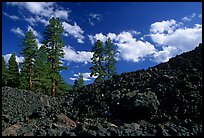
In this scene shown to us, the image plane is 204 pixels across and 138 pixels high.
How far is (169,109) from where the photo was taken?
14.6 meters

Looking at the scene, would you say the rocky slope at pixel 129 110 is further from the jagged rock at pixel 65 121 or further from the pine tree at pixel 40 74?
the pine tree at pixel 40 74

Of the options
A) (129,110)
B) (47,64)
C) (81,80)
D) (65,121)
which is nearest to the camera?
(129,110)

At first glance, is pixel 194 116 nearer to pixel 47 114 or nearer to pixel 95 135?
pixel 95 135

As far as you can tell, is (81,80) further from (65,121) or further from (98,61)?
(65,121)

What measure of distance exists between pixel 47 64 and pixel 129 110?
2987 centimetres

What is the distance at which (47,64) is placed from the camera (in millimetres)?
42938

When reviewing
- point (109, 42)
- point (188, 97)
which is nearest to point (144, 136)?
point (188, 97)

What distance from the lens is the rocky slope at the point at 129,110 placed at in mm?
11961

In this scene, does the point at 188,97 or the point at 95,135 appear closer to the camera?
the point at 95,135

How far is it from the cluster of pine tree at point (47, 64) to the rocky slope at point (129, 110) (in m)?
20.3

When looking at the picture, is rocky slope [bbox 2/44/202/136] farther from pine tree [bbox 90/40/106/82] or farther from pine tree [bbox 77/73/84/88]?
pine tree [bbox 77/73/84/88]

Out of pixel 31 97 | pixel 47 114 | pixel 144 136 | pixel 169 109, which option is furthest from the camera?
pixel 31 97

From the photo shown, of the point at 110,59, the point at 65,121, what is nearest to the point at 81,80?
the point at 110,59

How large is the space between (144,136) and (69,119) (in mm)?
6150
